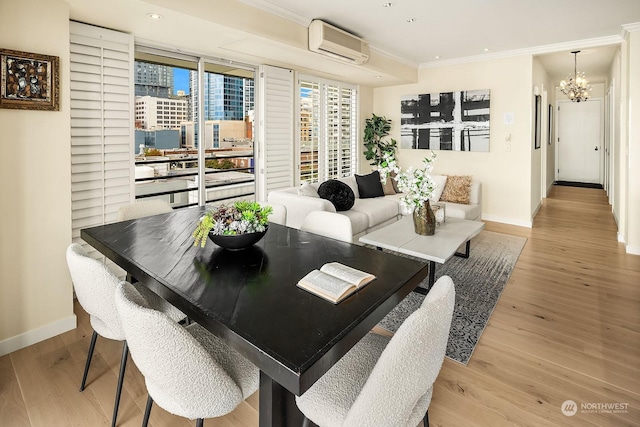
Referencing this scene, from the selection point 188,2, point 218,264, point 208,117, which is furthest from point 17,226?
point 208,117

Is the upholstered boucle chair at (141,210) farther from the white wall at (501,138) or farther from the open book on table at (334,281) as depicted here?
the white wall at (501,138)

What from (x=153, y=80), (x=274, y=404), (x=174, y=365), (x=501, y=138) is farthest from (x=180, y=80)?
(x=501, y=138)

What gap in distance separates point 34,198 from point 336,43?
3093mm

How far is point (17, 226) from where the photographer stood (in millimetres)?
2342

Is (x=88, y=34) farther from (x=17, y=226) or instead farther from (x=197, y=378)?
(x=197, y=378)

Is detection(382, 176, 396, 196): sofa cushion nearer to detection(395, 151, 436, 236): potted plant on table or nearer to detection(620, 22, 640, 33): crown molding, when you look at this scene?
detection(395, 151, 436, 236): potted plant on table

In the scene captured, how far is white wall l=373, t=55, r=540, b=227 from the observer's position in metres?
5.38

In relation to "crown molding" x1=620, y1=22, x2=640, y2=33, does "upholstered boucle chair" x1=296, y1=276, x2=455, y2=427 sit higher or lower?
lower

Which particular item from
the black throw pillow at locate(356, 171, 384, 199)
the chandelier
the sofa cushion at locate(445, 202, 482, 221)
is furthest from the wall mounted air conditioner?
the chandelier

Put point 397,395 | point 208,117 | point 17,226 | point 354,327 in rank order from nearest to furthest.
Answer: point 397,395 → point 354,327 → point 17,226 → point 208,117

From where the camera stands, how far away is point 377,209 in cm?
450

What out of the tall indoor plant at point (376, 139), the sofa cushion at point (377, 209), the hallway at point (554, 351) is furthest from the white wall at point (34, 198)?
the tall indoor plant at point (376, 139)

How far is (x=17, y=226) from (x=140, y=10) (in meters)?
1.73

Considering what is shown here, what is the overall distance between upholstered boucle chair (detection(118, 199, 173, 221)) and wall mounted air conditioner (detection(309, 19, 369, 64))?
2295mm
